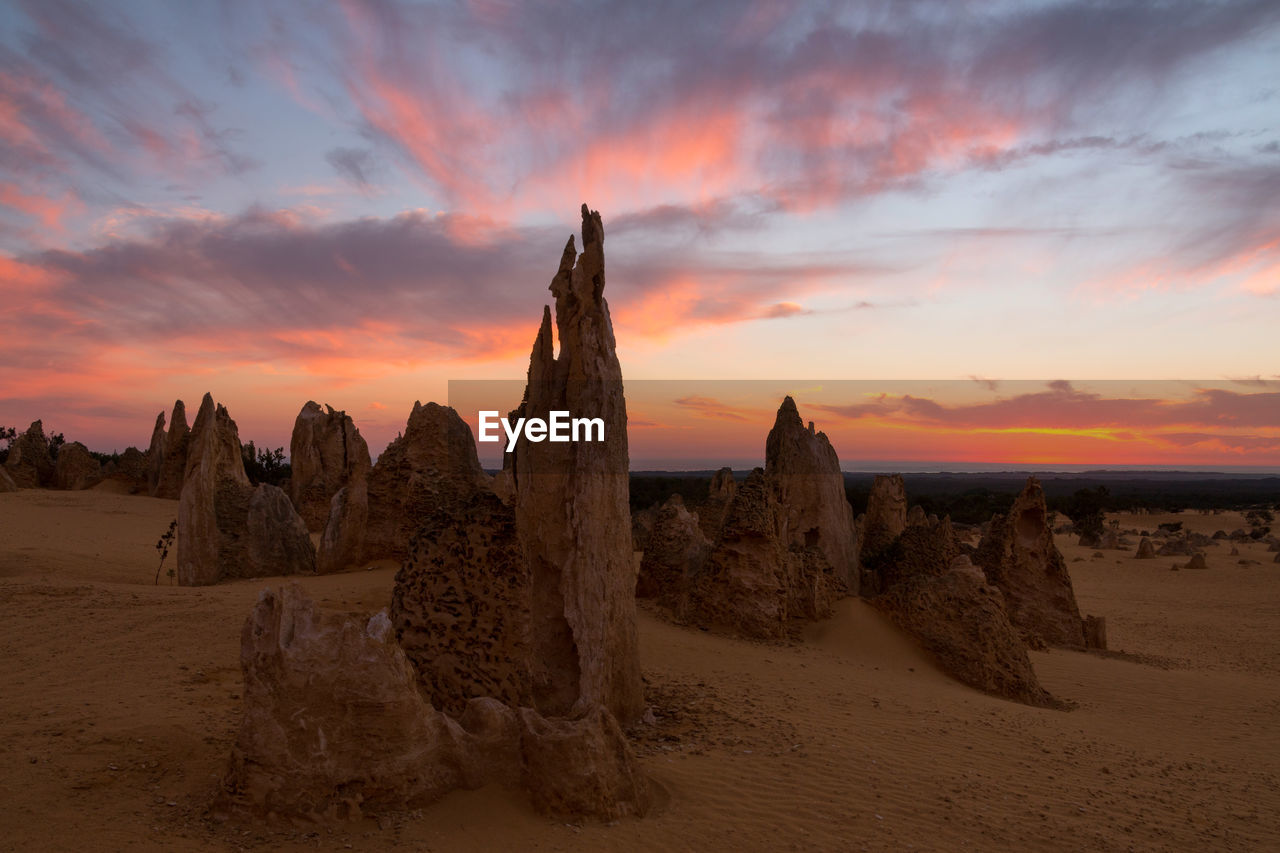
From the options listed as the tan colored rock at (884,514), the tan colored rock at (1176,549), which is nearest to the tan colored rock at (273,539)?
the tan colored rock at (884,514)

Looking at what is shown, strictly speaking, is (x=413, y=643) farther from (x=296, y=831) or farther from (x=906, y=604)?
(x=906, y=604)

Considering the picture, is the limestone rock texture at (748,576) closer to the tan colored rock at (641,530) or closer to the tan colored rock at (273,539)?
the tan colored rock at (273,539)

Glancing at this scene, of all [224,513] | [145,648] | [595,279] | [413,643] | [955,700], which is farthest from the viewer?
[224,513]

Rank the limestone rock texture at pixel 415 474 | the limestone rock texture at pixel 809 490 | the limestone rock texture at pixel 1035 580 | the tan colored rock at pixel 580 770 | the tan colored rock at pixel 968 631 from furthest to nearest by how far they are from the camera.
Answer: the limestone rock texture at pixel 809 490
the limestone rock texture at pixel 1035 580
the limestone rock texture at pixel 415 474
the tan colored rock at pixel 968 631
the tan colored rock at pixel 580 770

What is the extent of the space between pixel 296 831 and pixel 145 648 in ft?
15.9

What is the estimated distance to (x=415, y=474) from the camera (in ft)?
38.4

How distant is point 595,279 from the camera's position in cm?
752

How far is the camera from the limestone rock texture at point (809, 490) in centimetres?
1532

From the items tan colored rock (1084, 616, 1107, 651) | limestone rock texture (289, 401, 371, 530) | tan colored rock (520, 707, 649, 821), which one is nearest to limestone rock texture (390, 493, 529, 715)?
tan colored rock (520, 707, 649, 821)

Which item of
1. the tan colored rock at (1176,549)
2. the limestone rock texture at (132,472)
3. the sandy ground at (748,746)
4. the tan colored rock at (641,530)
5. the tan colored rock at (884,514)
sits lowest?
the tan colored rock at (1176,549)

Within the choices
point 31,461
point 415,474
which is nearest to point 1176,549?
point 415,474

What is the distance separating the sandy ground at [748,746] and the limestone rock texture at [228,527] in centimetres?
98

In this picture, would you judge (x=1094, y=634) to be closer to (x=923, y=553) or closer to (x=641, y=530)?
(x=923, y=553)

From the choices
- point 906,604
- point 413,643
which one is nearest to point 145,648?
point 413,643
